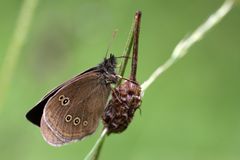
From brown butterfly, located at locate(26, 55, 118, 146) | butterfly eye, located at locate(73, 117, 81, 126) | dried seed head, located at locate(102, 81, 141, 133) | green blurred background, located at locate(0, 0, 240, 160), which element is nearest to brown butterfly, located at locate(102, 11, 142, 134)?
dried seed head, located at locate(102, 81, 141, 133)

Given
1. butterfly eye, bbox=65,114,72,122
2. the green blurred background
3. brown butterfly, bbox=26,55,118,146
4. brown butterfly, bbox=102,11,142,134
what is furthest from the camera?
the green blurred background

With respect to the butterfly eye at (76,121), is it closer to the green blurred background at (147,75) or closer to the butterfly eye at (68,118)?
the butterfly eye at (68,118)

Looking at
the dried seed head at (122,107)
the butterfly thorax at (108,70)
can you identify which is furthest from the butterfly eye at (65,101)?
the dried seed head at (122,107)

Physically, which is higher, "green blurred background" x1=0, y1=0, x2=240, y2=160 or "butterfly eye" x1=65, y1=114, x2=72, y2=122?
"green blurred background" x1=0, y1=0, x2=240, y2=160

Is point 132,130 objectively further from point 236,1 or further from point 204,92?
point 236,1

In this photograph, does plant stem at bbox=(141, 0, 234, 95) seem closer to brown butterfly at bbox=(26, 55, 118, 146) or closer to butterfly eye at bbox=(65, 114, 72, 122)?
brown butterfly at bbox=(26, 55, 118, 146)

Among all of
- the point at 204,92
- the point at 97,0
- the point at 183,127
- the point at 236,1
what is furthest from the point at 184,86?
the point at 236,1
